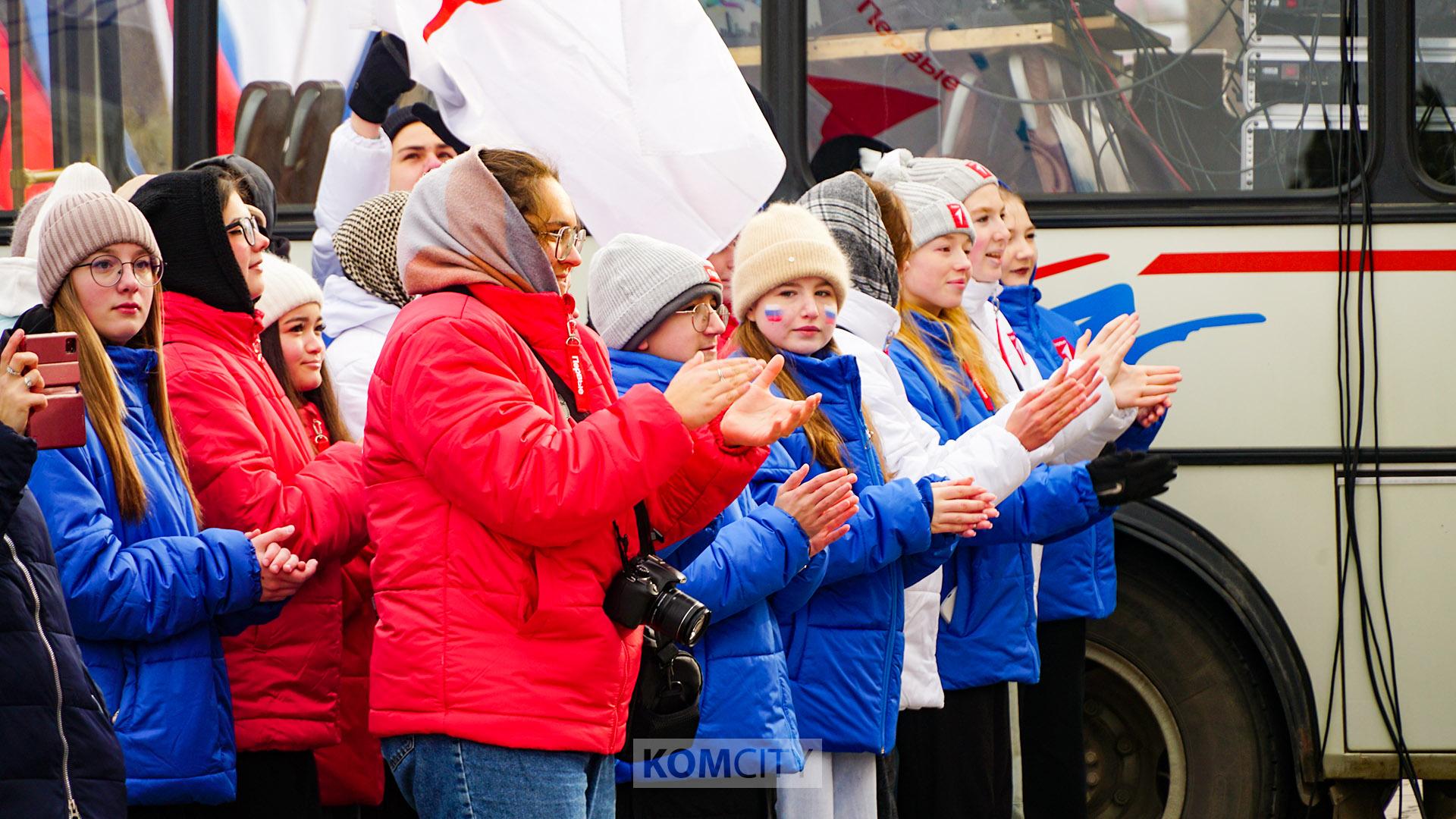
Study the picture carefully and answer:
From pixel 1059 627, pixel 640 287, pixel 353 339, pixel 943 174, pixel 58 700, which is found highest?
pixel 943 174

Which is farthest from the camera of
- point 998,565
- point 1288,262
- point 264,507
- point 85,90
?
point 85,90

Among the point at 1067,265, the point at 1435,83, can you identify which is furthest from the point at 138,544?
the point at 1435,83

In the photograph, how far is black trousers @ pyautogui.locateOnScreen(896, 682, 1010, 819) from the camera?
4.22 metres

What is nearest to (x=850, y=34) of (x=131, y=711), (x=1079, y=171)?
(x=1079, y=171)

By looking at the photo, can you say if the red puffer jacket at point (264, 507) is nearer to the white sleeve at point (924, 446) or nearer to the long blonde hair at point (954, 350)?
the white sleeve at point (924, 446)

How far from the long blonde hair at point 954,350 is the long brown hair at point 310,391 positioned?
4.83 ft

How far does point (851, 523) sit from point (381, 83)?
231 cm

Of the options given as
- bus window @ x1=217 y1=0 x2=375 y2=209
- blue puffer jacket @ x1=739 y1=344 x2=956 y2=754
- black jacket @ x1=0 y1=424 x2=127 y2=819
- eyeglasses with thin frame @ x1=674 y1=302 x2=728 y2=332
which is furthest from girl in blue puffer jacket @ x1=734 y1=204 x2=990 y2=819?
bus window @ x1=217 y1=0 x2=375 y2=209

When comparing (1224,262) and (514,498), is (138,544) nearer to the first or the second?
(514,498)

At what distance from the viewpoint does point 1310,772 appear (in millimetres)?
5336

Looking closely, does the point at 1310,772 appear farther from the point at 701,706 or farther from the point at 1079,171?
the point at 701,706

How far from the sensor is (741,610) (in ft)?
11.4

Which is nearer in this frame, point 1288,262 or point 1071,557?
point 1071,557

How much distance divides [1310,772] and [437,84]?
3.34 meters
